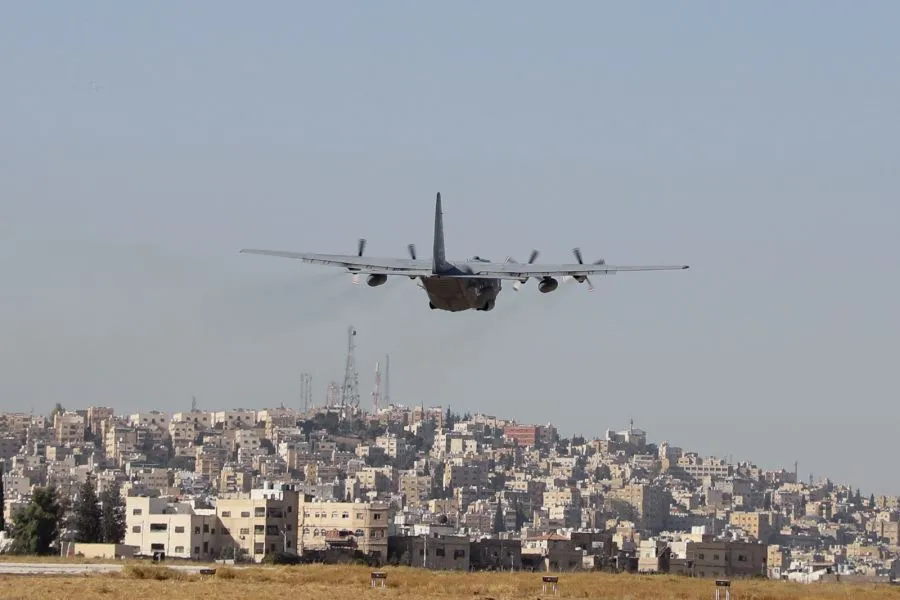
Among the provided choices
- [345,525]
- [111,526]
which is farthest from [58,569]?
[345,525]

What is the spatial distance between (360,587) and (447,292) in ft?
38.3

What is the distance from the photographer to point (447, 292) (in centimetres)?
7462

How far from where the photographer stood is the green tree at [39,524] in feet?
458

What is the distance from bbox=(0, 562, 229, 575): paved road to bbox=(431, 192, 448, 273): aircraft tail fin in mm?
19233

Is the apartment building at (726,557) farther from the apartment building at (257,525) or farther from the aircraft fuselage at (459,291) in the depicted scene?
the aircraft fuselage at (459,291)

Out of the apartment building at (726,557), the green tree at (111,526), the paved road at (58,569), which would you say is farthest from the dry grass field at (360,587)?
the apartment building at (726,557)

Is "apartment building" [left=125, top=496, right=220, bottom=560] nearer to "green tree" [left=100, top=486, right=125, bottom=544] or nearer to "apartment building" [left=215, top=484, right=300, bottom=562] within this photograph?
"green tree" [left=100, top=486, right=125, bottom=544]

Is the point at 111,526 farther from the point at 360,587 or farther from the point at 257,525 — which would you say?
the point at 360,587

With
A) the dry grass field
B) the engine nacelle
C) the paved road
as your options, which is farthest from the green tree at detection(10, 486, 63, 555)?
the engine nacelle

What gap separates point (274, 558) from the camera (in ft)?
411

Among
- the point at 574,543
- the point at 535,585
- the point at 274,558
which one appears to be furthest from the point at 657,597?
the point at 574,543

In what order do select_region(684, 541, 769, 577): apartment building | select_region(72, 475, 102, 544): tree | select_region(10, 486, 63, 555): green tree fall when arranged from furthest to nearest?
select_region(684, 541, 769, 577): apartment building → select_region(72, 475, 102, 544): tree → select_region(10, 486, 63, 555): green tree

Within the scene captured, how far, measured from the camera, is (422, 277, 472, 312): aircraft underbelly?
73938 millimetres

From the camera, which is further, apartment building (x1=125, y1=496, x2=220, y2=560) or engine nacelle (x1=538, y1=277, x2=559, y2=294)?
apartment building (x1=125, y1=496, x2=220, y2=560)
